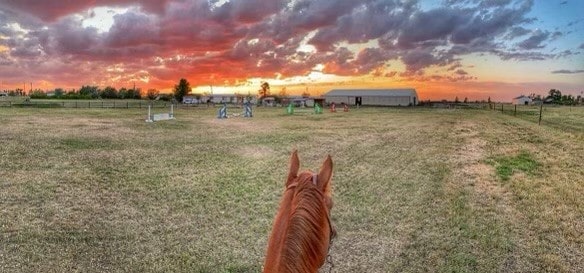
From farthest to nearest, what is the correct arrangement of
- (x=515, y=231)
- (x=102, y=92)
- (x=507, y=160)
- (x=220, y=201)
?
(x=102, y=92), (x=507, y=160), (x=220, y=201), (x=515, y=231)

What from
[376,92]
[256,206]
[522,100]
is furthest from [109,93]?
[522,100]

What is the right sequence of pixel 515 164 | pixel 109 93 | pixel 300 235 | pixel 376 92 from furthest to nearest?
pixel 109 93, pixel 376 92, pixel 515 164, pixel 300 235

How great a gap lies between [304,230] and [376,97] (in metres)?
86.2

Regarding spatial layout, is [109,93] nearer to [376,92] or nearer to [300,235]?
[376,92]

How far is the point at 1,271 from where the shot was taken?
20.0 ft

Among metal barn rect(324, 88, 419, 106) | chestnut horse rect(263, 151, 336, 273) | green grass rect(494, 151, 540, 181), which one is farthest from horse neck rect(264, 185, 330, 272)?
metal barn rect(324, 88, 419, 106)

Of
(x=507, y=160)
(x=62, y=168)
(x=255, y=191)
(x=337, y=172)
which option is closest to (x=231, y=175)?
(x=255, y=191)

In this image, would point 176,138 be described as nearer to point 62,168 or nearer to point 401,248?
point 62,168

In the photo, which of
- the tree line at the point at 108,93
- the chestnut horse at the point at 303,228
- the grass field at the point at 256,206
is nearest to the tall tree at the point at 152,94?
the tree line at the point at 108,93

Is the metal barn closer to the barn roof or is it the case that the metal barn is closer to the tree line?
the barn roof

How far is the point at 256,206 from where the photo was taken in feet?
31.0

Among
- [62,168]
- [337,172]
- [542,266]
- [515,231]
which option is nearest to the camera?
[542,266]

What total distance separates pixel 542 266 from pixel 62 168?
12.0 metres

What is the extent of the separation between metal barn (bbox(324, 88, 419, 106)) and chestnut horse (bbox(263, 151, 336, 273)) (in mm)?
84044
